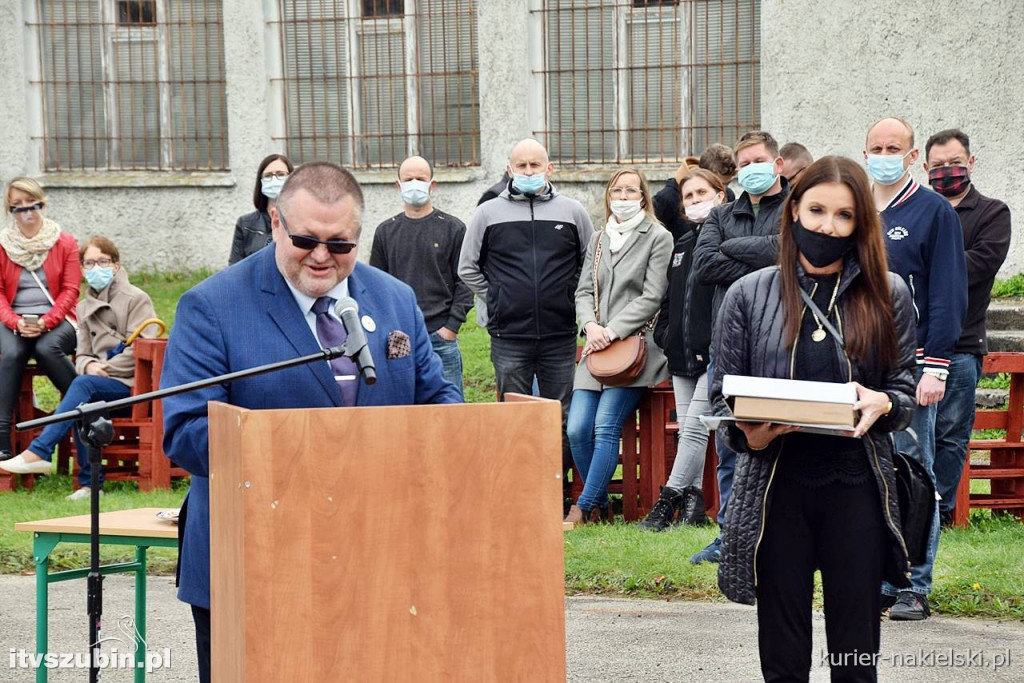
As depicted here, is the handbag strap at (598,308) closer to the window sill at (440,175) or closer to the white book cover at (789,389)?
the white book cover at (789,389)

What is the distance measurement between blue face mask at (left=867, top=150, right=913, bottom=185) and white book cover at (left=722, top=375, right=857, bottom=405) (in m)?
3.03

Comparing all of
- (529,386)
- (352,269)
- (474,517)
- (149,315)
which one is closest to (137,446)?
(149,315)

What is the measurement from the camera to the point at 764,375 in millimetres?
4430

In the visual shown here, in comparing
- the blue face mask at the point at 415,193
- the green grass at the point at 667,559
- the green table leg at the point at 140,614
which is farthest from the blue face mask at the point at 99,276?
the green table leg at the point at 140,614

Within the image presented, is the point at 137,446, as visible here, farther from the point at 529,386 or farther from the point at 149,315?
the point at 529,386

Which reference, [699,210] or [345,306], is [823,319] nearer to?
[345,306]

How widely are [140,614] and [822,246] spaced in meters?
2.90

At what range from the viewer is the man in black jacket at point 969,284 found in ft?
24.2

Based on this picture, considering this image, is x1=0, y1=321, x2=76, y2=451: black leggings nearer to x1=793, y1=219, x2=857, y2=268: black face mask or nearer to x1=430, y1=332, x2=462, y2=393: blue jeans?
x1=430, y1=332, x2=462, y2=393: blue jeans

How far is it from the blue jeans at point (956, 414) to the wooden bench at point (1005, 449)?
585 millimetres

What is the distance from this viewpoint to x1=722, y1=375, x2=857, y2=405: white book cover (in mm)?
4043

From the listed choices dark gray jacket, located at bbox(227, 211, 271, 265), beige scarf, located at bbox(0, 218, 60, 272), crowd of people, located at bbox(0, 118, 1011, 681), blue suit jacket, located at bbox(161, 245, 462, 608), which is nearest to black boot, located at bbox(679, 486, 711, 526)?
crowd of people, located at bbox(0, 118, 1011, 681)

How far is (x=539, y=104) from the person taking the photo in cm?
1664

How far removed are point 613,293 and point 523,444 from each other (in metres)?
5.11
